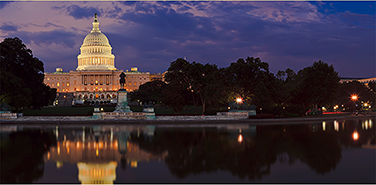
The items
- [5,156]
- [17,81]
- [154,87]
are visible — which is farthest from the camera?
[154,87]

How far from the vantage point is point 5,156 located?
56.0 ft

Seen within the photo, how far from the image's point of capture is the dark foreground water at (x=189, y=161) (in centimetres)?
1296

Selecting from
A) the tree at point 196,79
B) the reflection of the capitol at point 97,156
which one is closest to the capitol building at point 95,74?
the tree at point 196,79

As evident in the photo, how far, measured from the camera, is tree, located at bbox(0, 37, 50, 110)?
1892 inches

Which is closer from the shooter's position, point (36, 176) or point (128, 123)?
point (36, 176)

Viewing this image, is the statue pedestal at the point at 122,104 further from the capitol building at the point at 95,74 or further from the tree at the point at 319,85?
the capitol building at the point at 95,74

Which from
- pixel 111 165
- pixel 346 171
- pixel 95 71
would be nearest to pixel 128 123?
pixel 111 165

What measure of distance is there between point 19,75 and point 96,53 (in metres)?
117

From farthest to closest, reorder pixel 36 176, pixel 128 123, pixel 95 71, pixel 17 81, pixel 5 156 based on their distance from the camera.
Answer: pixel 95 71
pixel 17 81
pixel 128 123
pixel 5 156
pixel 36 176

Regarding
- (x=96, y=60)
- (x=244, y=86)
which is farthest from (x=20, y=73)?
(x=96, y=60)

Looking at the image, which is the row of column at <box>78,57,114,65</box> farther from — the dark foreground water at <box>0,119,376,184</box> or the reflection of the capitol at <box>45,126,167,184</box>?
the reflection of the capitol at <box>45,126,167,184</box>

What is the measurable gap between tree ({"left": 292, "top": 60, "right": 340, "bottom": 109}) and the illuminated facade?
381 feet

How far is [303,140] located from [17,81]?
4029 centimetres

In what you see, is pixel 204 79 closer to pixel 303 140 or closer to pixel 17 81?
pixel 17 81
